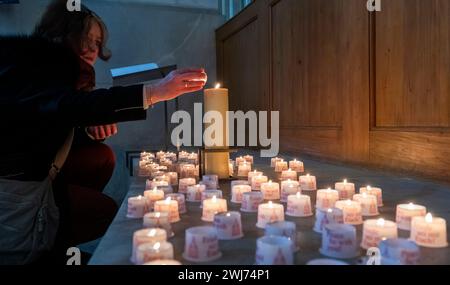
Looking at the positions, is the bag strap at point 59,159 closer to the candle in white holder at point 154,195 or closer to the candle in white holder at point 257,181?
the candle in white holder at point 154,195

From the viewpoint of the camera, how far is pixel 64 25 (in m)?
1.35

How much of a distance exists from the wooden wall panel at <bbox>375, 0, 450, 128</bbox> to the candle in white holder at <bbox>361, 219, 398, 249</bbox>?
0.90 m

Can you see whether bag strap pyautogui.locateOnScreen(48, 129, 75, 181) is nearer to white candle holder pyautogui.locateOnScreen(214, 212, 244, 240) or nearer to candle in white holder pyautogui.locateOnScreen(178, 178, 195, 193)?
candle in white holder pyautogui.locateOnScreen(178, 178, 195, 193)

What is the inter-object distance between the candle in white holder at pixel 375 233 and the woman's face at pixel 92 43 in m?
1.12

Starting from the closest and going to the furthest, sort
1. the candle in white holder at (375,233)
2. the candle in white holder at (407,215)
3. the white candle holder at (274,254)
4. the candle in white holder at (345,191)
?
1. the white candle holder at (274,254)
2. the candle in white holder at (375,233)
3. the candle in white holder at (407,215)
4. the candle in white holder at (345,191)

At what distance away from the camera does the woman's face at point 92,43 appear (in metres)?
1.44

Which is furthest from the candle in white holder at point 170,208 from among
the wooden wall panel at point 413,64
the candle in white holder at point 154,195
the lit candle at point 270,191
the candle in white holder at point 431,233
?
the wooden wall panel at point 413,64

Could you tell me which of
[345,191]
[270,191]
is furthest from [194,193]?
[345,191]

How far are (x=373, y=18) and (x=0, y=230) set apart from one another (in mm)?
1730

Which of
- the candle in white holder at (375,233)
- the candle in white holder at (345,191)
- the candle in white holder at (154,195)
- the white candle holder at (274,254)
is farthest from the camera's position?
the candle in white holder at (345,191)

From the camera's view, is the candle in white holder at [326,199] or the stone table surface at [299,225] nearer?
the stone table surface at [299,225]

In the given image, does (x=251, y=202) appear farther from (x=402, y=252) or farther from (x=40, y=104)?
(x=40, y=104)

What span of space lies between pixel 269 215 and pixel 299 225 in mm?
84

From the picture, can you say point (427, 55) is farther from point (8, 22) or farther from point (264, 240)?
point (8, 22)
